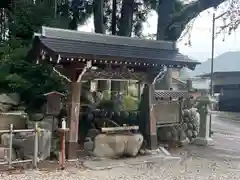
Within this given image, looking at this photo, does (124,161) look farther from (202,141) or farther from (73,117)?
(202,141)

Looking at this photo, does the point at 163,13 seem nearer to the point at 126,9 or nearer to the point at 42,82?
the point at 126,9

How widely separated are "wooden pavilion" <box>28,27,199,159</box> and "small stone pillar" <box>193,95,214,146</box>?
8.43ft

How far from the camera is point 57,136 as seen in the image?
961cm

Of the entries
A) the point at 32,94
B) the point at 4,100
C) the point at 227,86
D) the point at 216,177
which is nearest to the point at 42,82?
the point at 32,94

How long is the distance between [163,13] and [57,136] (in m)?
7.80

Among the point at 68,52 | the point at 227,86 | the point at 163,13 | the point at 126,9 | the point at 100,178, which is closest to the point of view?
the point at 100,178

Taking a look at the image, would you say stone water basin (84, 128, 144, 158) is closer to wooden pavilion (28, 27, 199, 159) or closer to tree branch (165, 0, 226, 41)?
wooden pavilion (28, 27, 199, 159)

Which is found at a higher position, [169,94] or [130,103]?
[169,94]

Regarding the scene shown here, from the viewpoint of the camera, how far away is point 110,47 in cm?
912

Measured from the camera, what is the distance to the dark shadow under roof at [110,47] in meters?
8.25

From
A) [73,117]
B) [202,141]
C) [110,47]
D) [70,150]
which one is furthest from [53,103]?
[202,141]

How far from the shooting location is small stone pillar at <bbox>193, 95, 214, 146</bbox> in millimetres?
12109

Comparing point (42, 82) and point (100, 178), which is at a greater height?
point (42, 82)

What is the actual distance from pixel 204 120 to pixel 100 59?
18.2ft
